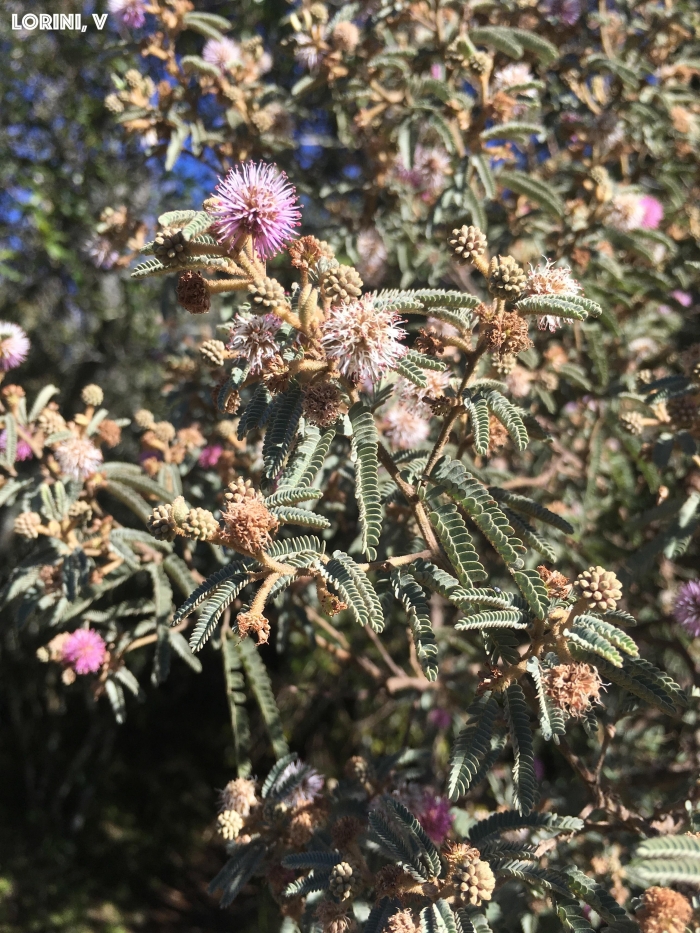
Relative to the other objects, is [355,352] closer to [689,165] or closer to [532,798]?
[532,798]

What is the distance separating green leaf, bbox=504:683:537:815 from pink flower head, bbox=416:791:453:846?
61 centimetres

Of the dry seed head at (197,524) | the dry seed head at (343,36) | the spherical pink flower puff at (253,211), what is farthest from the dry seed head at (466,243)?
the dry seed head at (343,36)

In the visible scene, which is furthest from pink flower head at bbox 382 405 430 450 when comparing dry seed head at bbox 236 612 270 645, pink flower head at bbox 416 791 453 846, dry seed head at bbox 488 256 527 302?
pink flower head at bbox 416 791 453 846

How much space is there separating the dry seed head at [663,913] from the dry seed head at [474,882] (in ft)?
1.20

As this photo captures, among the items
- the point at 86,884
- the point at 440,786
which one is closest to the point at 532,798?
the point at 440,786

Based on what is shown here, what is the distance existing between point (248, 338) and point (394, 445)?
3.02ft

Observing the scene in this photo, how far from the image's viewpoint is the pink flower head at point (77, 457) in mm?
2461

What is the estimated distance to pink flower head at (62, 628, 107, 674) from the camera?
2.43 m

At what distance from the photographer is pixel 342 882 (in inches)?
68.0

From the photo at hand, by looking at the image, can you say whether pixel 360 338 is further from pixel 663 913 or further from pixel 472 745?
pixel 663 913

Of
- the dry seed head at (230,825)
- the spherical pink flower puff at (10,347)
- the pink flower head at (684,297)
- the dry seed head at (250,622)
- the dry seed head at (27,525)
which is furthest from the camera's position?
the pink flower head at (684,297)

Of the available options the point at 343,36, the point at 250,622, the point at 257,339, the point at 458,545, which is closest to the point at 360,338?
the point at 257,339

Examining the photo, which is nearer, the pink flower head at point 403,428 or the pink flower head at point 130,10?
the pink flower head at point 403,428

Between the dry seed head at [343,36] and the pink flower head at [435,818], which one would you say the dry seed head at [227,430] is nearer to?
the pink flower head at [435,818]
